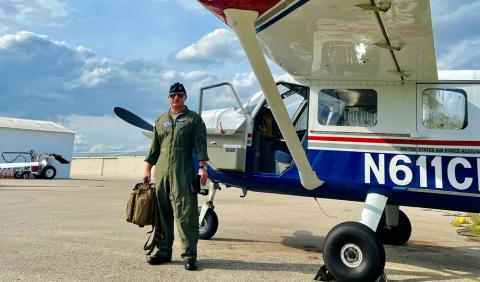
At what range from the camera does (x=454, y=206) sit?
15.4 ft

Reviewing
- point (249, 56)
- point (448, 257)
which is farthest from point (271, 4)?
point (448, 257)

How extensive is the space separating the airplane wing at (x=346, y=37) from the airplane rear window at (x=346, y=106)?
0.67 ft

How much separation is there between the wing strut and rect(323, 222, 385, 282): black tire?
736 mm

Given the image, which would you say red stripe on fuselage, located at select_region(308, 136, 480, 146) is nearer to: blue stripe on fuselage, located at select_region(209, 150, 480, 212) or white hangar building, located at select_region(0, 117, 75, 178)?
blue stripe on fuselage, located at select_region(209, 150, 480, 212)

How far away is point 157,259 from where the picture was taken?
4.39m

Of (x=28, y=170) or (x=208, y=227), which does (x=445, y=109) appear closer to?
(x=208, y=227)

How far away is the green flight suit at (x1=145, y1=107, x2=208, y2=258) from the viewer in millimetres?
4270

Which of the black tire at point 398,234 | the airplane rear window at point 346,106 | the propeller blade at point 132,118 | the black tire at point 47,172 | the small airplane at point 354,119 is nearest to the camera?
the small airplane at point 354,119

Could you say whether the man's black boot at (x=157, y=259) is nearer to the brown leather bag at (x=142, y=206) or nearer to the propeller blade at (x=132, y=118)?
the brown leather bag at (x=142, y=206)

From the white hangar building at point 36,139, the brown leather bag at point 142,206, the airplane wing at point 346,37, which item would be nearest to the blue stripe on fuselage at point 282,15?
the airplane wing at point 346,37

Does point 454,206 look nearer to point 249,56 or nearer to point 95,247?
point 249,56

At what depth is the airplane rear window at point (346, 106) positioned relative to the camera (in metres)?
5.04

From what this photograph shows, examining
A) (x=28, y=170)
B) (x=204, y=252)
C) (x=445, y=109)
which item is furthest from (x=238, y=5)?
(x=28, y=170)

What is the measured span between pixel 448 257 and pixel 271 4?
4.57m
